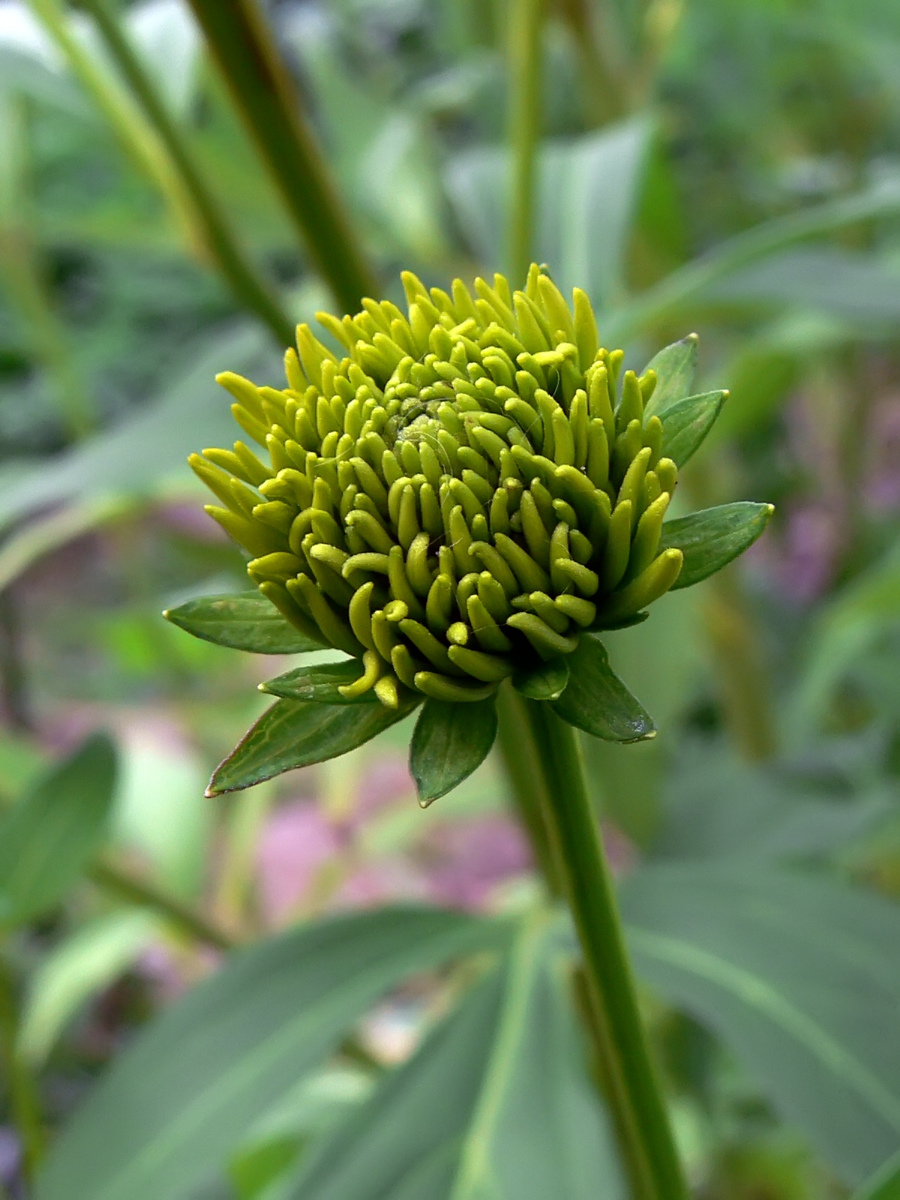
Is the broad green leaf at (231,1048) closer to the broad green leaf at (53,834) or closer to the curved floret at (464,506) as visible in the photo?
the broad green leaf at (53,834)

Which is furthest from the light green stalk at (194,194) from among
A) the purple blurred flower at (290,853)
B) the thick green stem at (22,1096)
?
the purple blurred flower at (290,853)

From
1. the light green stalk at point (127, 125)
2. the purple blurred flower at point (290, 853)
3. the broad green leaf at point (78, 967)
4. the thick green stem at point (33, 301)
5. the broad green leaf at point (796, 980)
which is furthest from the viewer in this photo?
the purple blurred flower at point (290, 853)

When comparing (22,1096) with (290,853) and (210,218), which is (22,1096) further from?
(290,853)

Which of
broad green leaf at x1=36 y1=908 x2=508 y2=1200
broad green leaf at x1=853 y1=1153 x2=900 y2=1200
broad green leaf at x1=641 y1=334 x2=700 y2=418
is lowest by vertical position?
broad green leaf at x1=853 y1=1153 x2=900 y2=1200

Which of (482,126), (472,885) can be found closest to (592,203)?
(482,126)

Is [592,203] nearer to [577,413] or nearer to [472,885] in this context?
[577,413]

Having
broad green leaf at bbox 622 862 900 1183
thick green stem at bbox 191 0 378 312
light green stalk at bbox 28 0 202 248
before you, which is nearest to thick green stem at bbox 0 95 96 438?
light green stalk at bbox 28 0 202 248

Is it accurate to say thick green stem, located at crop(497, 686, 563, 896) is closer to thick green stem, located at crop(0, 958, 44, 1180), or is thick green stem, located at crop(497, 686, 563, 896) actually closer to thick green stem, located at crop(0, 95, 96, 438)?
thick green stem, located at crop(0, 958, 44, 1180)

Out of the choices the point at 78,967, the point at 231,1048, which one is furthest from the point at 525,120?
the point at 78,967
